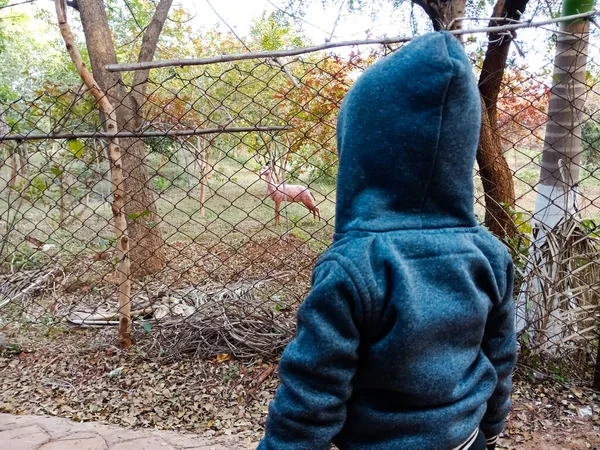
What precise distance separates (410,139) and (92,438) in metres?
1.85

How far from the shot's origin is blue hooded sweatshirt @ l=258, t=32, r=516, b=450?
0.77 meters

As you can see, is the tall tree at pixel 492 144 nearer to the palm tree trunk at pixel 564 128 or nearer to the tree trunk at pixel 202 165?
the palm tree trunk at pixel 564 128

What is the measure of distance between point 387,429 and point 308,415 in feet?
0.59

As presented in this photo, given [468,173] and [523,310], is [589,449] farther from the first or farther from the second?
[468,173]

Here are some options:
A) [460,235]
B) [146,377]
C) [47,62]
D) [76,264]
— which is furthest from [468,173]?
[47,62]

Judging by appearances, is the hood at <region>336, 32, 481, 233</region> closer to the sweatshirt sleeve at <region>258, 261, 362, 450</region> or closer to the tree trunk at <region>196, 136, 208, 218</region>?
the sweatshirt sleeve at <region>258, 261, 362, 450</region>

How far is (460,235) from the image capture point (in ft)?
2.87

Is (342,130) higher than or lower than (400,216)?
higher

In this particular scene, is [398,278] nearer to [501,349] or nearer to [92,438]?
[501,349]

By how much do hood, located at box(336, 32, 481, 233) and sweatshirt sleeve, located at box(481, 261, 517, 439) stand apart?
28cm

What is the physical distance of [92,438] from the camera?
1.89 meters

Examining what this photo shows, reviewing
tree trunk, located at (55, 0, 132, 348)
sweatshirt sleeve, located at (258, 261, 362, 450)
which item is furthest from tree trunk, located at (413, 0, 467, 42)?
sweatshirt sleeve, located at (258, 261, 362, 450)

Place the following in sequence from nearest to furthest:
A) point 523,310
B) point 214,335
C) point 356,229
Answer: point 356,229
point 523,310
point 214,335

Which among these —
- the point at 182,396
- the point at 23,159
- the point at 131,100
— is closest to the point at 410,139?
the point at 182,396
